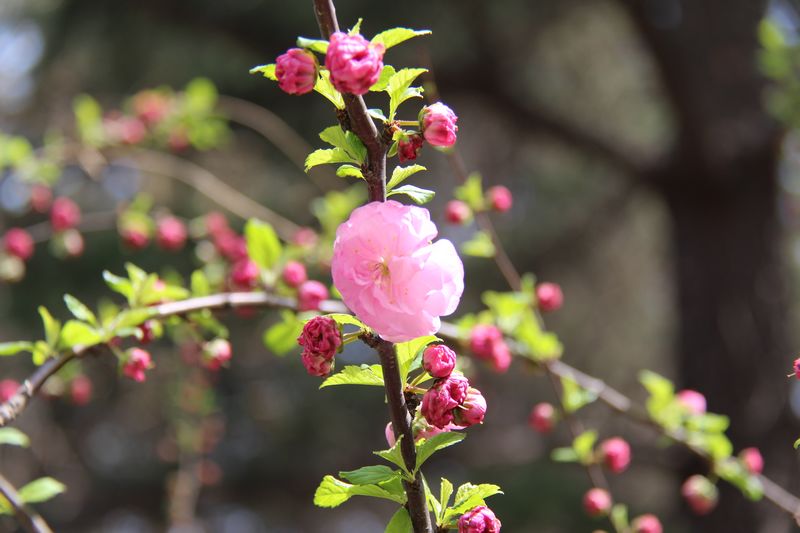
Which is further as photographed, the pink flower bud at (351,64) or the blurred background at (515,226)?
the blurred background at (515,226)

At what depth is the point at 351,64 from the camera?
0.39 metres

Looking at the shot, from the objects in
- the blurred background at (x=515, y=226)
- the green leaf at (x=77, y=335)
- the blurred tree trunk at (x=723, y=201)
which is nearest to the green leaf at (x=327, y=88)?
the green leaf at (x=77, y=335)

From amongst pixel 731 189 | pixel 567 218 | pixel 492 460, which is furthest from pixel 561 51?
pixel 492 460

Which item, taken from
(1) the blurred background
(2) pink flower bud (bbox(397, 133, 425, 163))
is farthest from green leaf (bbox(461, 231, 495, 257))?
(1) the blurred background

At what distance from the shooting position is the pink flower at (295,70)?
430 mm

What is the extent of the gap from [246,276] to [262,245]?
0.05 metres

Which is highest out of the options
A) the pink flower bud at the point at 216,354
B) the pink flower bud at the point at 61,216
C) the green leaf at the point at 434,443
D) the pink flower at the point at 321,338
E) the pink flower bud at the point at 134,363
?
the pink flower at the point at 321,338

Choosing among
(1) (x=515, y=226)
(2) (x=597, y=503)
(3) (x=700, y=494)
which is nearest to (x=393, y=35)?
(2) (x=597, y=503)

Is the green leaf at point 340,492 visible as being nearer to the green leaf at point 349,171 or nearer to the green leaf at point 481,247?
the green leaf at point 349,171

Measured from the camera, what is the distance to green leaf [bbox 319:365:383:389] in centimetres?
46

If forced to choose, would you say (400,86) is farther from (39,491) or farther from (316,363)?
(39,491)

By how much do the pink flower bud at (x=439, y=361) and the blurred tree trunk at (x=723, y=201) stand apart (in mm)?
2069

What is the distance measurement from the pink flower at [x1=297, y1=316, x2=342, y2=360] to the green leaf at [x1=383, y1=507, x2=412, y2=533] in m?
0.11

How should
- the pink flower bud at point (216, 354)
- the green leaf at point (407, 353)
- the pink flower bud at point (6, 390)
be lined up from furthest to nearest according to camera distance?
the pink flower bud at point (6, 390)
the pink flower bud at point (216, 354)
the green leaf at point (407, 353)
